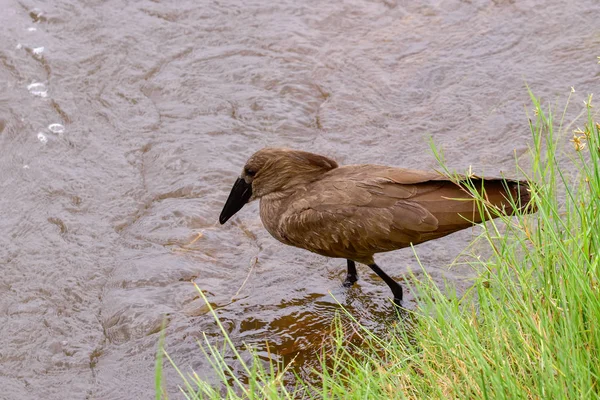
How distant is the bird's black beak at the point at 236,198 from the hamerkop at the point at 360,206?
0.51ft

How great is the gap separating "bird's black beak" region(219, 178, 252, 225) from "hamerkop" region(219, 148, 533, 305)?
0.51ft

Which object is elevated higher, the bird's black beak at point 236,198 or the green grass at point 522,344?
the green grass at point 522,344

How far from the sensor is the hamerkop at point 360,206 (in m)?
A: 5.04

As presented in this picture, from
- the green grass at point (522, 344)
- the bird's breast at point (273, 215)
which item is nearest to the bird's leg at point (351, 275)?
the bird's breast at point (273, 215)

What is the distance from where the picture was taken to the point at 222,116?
6934mm

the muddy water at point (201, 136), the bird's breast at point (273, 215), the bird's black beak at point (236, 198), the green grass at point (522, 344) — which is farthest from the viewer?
the bird's black beak at point (236, 198)

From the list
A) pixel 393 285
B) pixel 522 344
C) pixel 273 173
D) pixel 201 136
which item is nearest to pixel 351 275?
pixel 393 285

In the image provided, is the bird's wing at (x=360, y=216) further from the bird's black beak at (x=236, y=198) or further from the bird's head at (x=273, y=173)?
the bird's black beak at (x=236, y=198)

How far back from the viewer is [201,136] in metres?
6.75

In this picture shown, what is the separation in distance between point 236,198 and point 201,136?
108 centimetres

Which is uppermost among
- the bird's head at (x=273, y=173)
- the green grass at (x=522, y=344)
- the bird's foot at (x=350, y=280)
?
the green grass at (x=522, y=344)

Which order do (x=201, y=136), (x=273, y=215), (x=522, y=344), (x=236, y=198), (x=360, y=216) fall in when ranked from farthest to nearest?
1. (x=201, y=136)
2. (x=236, y=198)
3. (x=273, y=215)
4. (x=360, y=216)
5. (x=522, y=344)

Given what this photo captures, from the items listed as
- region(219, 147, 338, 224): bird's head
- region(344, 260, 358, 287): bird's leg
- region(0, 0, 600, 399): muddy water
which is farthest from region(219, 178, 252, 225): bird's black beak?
region(344, 260, 358, 287): bird's leg

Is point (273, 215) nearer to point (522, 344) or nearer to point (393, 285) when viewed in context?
point (393, 285)
